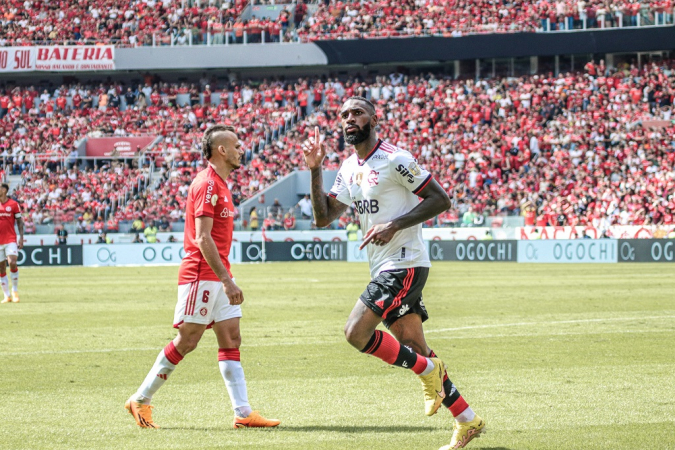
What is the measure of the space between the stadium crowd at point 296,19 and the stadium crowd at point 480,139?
118 inches

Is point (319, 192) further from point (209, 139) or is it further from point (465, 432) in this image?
point (465, 432)

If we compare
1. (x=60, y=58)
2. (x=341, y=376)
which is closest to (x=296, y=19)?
(x=60, y=58)

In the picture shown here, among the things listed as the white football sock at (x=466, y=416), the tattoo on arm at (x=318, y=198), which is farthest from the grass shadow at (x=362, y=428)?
the tattoo on arm at (x=318, y=198)

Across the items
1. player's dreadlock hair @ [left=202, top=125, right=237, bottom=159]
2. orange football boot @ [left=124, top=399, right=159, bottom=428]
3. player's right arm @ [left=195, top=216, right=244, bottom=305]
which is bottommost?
orange football boot @ [left=124, top=399, right=159, bottom=428]

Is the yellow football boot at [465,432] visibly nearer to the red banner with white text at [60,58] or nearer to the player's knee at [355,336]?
the player's knee at [355,336]

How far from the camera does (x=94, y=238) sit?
40219 millimetres

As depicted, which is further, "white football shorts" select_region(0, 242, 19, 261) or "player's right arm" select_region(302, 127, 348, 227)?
"white football shorts" select_region(0, 242, 19, 261)

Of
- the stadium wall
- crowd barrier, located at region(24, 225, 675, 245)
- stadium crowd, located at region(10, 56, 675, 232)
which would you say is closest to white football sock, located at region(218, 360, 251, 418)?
crowd barrier, located at region(24, 225, 675, 245)

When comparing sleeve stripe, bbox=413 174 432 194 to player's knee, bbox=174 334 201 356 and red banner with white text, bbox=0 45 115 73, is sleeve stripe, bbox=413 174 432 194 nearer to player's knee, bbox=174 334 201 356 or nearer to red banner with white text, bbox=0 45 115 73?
player's knee, bbox=174 334 201 356

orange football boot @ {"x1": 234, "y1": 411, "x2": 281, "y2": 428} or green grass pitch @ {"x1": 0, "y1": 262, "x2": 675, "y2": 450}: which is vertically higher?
orange football boot @ {"x1": 234, "y1": 411, "x2": 281, "y2": 428}

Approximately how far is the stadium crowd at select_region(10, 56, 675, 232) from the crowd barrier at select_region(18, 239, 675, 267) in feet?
4.92

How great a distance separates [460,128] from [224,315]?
134 feet

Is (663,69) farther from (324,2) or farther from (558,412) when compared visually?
(558,412)

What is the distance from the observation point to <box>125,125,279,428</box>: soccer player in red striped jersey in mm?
7125
